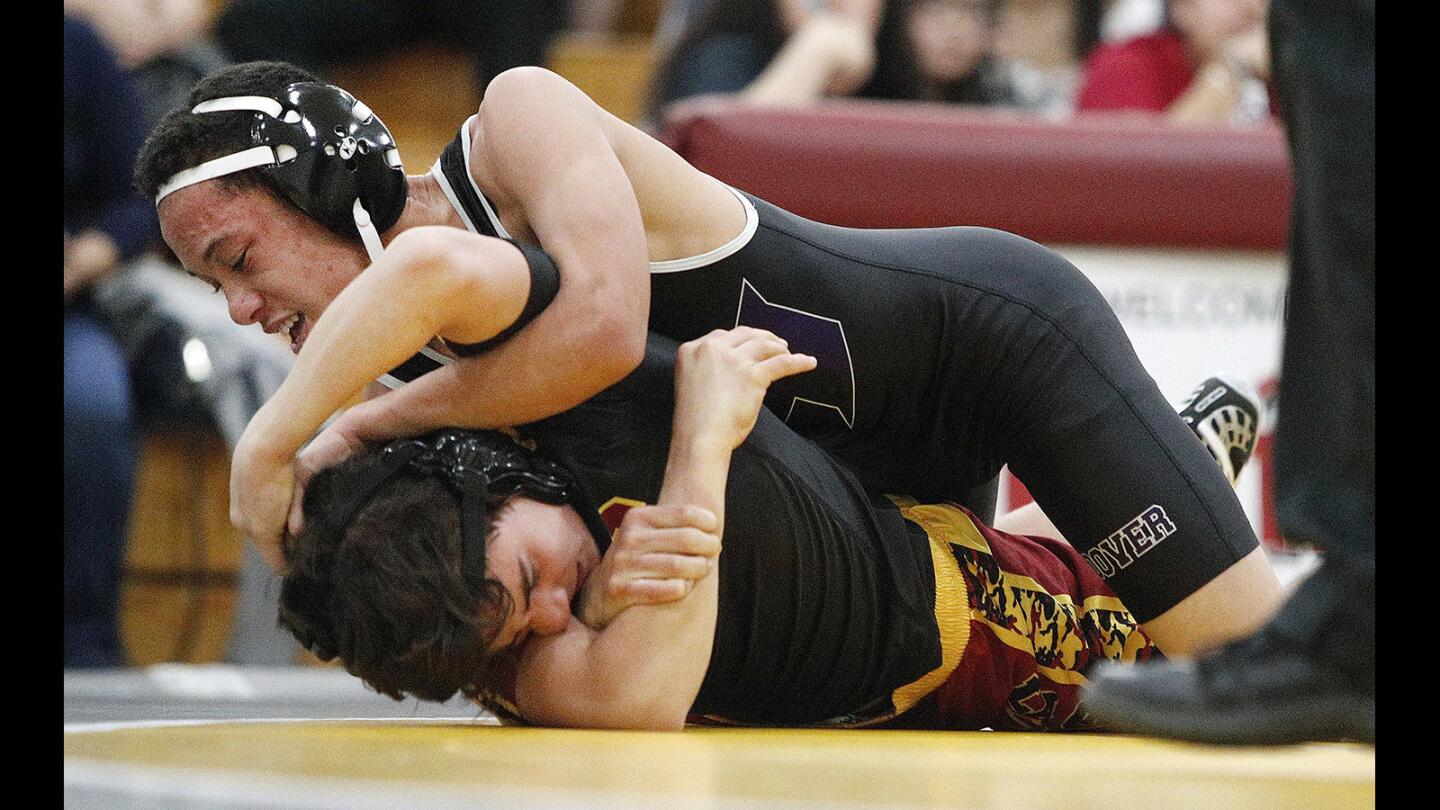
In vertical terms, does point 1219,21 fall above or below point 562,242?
below

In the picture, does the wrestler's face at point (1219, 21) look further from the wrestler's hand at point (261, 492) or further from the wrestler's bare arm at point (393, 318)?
the wrestler's hand at point (261, 492)

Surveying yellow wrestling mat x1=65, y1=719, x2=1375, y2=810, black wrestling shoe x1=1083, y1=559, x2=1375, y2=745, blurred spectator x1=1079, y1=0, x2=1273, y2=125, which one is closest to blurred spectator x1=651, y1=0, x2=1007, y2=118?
blurred spectator x1=1079, y1=0, x2=1273, y2=125

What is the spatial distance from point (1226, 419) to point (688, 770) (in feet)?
5.01

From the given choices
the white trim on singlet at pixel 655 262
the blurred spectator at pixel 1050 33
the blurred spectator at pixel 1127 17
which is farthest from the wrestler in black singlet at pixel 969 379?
the blurred spectator at pixel 1127 17

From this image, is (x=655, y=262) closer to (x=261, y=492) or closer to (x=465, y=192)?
(x=465, y=192)

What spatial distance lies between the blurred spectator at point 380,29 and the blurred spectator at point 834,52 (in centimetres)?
66

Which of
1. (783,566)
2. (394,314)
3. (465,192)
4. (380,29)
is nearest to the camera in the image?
(394,314)

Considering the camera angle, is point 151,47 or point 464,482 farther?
point 151,47

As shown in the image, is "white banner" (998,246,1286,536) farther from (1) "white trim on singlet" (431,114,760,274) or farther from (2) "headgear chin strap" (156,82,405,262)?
(2) "headgear chin strap" (156,82,405,262)

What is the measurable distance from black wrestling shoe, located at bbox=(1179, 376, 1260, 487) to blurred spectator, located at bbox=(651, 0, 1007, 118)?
2.32 metres

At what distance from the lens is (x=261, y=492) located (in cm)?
214

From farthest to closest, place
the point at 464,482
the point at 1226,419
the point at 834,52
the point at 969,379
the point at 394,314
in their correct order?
1. the point at 834,52
2. the point at 1226,419
3. the point at 969,379
4. the point at 464,482
5. the point at 394,314

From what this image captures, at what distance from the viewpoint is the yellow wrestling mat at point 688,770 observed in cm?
148

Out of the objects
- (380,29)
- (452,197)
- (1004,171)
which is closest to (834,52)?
(1004,171)
